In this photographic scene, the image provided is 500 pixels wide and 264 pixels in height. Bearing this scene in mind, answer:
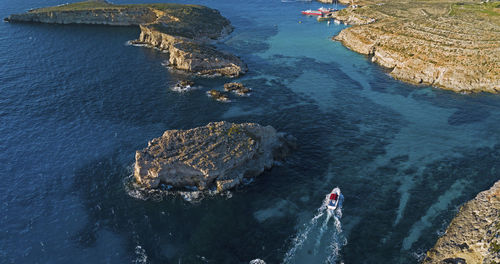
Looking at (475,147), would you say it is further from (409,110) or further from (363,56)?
(363,56)

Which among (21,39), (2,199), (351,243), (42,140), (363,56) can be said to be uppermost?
(21,39)

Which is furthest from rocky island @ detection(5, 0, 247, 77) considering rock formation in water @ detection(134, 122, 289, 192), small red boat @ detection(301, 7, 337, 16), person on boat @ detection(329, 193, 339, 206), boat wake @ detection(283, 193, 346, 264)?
Result: boat wake @ detection(283, 193, 346, 264)

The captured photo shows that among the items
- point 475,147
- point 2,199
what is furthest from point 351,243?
point 2,199

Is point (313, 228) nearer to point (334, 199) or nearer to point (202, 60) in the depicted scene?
point (334, 199)

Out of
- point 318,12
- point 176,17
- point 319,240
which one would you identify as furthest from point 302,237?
point 318,12

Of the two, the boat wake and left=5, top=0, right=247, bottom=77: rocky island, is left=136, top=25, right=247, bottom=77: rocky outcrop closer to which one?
left=5, top=0, right=247, bottom=77: rocky island
